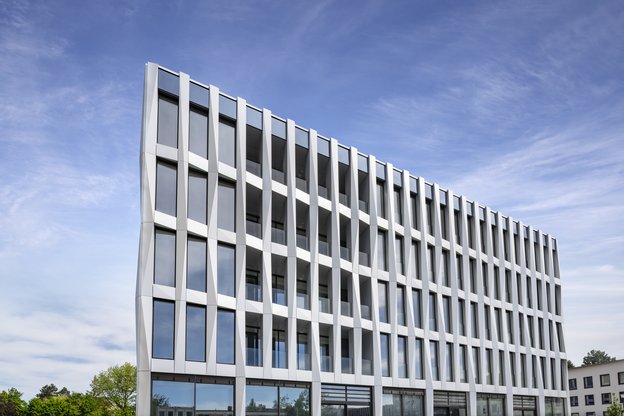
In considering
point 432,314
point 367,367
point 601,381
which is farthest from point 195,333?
point 601,381

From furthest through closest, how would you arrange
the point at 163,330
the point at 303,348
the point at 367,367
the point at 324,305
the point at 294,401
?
1. the point at 367,367
2. the point at 324,305
3. the point at 303,348
4. the point at 294,401
5. the point at 163,330

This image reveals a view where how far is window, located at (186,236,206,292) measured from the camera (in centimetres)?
3672

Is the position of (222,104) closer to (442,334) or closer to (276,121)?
(276,121)

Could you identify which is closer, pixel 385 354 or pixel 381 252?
pixel 385 354

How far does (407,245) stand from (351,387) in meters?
12.1

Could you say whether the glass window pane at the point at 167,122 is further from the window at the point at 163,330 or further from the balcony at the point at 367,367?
the balcony at the point at 367,367

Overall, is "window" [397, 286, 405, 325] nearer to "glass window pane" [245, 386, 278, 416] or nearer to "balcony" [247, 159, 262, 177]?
"glass window pane" [245, 386, 278, 416]

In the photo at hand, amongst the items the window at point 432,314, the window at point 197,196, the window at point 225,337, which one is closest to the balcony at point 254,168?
the window at point 197,196

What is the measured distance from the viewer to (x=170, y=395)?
114 feet

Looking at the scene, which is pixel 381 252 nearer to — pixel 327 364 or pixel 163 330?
pixel 327 364

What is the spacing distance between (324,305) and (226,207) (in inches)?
373

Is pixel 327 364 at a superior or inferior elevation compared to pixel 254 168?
inferior

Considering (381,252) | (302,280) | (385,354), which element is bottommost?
(385,354)

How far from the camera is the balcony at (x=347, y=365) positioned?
146ft
